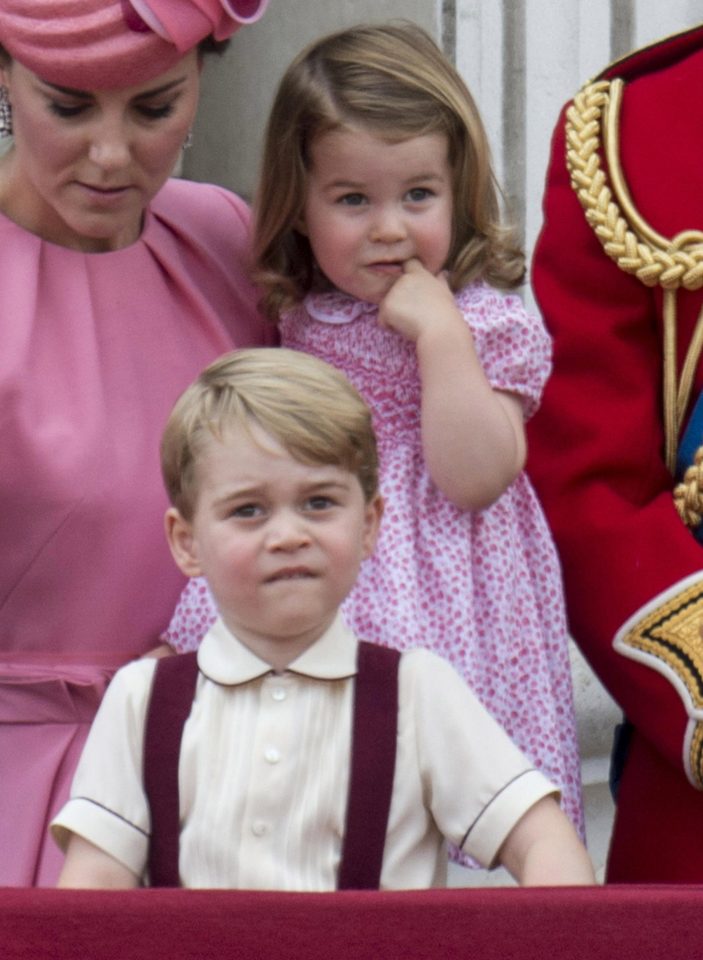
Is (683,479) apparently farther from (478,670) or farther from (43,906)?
(43,906)

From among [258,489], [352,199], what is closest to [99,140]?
[352,199]

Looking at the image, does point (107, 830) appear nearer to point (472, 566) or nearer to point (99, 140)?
point (472, 566)

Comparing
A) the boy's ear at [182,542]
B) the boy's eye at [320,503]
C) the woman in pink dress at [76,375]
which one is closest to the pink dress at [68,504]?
the woman in pink dress at [76,375]

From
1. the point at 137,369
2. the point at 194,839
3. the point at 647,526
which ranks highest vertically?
the point at 137,369

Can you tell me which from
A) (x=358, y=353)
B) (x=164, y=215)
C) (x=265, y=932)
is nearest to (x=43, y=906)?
(x=265, y=932)

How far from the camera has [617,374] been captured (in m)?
2.19

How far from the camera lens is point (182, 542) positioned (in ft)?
6.18

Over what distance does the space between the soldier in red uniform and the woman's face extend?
0.39 m

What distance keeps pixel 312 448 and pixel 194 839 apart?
312 mm

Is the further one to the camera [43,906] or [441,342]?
[441,342]

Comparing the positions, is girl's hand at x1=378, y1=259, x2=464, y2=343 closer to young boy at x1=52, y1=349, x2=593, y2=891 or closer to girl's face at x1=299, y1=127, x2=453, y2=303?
girl's face at x1=299, y1=127, x2=453, y2=303

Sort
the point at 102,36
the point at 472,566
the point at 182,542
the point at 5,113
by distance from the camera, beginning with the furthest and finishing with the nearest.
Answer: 1. the point at 5,113
2. the point at 472,566
3. the point at 102,36
4. the point at 182,542

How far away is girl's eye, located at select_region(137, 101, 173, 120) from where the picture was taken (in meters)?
2.12

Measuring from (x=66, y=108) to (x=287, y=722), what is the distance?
2.03 feet
